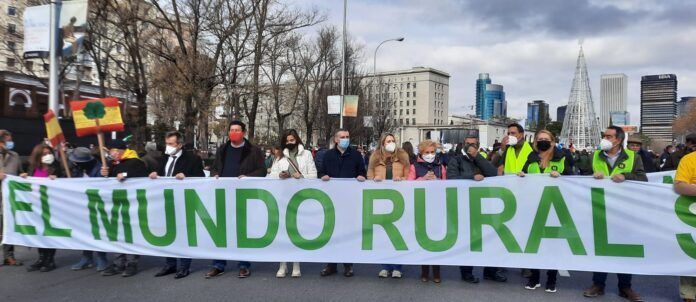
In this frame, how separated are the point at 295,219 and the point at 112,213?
7.55 feet

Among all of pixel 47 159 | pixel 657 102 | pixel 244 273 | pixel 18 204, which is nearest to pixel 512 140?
pixel 244 273

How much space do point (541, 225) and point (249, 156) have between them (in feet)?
11.6

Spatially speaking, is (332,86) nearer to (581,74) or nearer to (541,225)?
(541,225)

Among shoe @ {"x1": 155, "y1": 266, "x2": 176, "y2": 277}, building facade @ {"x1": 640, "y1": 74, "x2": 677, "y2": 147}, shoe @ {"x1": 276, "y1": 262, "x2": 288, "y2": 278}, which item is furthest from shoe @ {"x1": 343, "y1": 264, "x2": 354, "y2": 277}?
building facade @ {"x1": 640, "y1": 74, "x2": 677, "y2": 147}

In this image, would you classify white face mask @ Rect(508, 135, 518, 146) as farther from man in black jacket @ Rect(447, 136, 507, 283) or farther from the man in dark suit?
the man in dark suit

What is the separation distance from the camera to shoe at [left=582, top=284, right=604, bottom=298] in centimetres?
546

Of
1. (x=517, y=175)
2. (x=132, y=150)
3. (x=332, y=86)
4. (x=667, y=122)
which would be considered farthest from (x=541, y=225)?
(x=667, y=122)

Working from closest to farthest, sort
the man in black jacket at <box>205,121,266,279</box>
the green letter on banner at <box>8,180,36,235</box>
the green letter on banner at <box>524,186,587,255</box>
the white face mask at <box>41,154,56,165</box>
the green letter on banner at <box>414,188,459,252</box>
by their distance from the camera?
1. the green letter on banner at <box>524,186,587,255</box>
2. the green letter on banner at <box>414,188,459,252</box>
3. the man in black jacket at <box>205,121,266,279</box>
4. the green letter on banner at <box>8,180,36,235</box>
5. the white face mask at <box>41,154,56,165</box>

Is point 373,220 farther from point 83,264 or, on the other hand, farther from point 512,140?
point 83,264

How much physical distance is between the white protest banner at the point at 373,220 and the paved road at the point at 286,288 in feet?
0.92

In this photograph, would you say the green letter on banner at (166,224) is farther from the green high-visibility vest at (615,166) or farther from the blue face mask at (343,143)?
the green high-visibility vest at (615,166)

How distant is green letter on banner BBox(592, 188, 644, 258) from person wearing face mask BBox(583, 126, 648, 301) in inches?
9.0

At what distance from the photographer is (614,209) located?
5453 millimetres

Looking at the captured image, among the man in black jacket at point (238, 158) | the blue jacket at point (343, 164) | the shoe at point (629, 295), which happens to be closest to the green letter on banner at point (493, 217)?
the shoe at point (629, 295)
